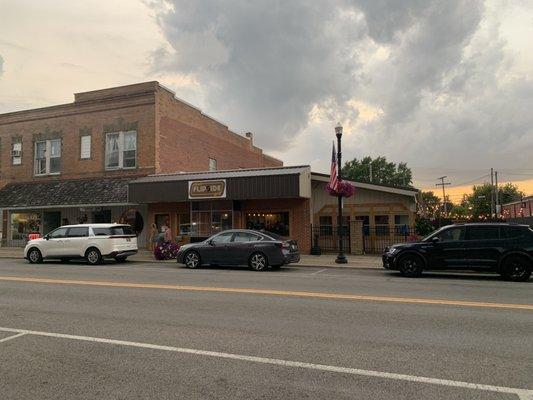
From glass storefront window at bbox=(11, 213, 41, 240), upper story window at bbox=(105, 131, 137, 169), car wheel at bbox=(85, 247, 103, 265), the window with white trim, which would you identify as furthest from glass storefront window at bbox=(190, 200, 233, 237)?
glass storefront window at bbox=(11, 213, 41, 240)

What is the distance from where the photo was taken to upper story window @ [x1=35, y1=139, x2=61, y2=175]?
28078mm

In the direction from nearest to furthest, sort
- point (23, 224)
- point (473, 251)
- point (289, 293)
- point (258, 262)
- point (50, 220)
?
1. point (289, 293)
2. point (473, 251)
3. point (258, 262)
4. point (50, 220)
5. point (23, 224)

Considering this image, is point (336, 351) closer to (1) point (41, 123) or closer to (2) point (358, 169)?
(1) point (41, 123)

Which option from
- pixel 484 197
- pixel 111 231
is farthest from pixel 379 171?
pixel 111 231

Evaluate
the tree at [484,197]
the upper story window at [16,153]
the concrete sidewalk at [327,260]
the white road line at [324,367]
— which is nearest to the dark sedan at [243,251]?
the concrete sidewalk at [327,260]

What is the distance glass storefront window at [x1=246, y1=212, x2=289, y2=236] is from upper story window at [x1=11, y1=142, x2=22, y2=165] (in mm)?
16841

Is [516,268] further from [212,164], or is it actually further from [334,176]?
[212,164]

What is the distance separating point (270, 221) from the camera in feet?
74.7

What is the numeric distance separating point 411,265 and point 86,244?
497 inches

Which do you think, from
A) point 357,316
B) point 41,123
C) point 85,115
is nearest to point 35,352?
point 357,316

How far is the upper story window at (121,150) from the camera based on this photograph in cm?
2605

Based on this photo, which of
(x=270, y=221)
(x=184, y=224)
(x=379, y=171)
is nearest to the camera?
(x=270, y=221)

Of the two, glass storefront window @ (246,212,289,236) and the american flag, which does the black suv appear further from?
glass storefront window @ (246,212,289,236)

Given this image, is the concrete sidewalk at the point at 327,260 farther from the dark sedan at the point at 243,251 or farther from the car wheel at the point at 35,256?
the car wheel at the point at 35,256
